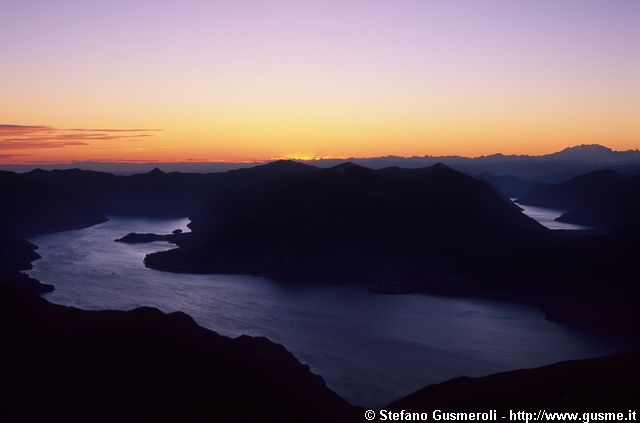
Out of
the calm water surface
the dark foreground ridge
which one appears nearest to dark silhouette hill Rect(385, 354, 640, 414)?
the dark foreground ridge

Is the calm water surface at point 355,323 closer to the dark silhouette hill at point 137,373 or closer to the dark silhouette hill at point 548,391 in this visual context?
the dark silhouette hill at point 137,373

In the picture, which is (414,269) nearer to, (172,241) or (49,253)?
(172,241)

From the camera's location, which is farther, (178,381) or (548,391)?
(178,381)

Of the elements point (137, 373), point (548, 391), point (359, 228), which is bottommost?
point (137, 373)

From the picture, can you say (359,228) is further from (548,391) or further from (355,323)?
(548,391)

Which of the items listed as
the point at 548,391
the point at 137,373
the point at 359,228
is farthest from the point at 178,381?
the point at 359,228

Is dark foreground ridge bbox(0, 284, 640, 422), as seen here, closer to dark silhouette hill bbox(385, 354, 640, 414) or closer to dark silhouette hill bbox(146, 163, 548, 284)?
dark silhouette hill bbox(385, 354, 640, 414)

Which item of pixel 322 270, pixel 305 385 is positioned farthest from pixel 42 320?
pixel 322 270

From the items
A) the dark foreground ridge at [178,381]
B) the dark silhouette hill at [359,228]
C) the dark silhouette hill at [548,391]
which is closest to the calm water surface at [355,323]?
the dark silhouette hill at [359,228]
